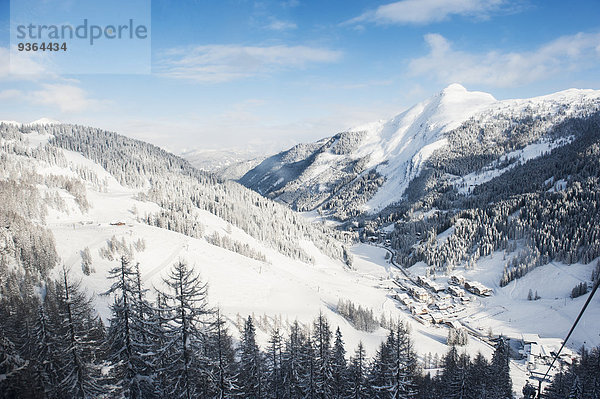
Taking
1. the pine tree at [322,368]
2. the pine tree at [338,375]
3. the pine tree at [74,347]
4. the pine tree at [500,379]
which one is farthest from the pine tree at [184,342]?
the pine tree at [500,379]

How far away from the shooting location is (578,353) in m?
66.2

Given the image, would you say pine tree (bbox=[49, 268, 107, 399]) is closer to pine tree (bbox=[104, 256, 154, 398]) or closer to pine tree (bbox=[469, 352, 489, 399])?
pine tree (bbox=[104, 256, 154, 398])

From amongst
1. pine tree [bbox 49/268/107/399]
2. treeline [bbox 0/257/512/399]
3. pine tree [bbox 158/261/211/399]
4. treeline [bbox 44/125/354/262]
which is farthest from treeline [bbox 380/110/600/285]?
pine tree [bbox 49/268/107/399]

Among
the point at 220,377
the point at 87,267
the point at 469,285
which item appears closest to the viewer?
the point at 220,377

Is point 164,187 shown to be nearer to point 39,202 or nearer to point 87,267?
point 39,202

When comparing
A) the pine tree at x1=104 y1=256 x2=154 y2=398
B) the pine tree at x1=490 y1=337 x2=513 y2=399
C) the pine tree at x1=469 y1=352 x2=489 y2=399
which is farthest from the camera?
the pine tree at x1=490 y1=337 x2=513 y2=399

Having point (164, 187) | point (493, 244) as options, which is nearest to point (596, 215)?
point (493, 244)

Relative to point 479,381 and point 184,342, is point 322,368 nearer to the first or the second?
point 184,342

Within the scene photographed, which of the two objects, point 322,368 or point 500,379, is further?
point 500,379

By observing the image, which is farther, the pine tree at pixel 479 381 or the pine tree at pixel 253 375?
the pine tree at pixel 479 381

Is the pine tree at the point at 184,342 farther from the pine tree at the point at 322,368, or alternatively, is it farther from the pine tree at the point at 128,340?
the pine tree at the point at 322,368

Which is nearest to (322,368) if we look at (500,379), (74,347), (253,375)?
(253,375)

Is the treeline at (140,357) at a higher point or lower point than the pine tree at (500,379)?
higher

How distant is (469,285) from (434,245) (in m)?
34.9
